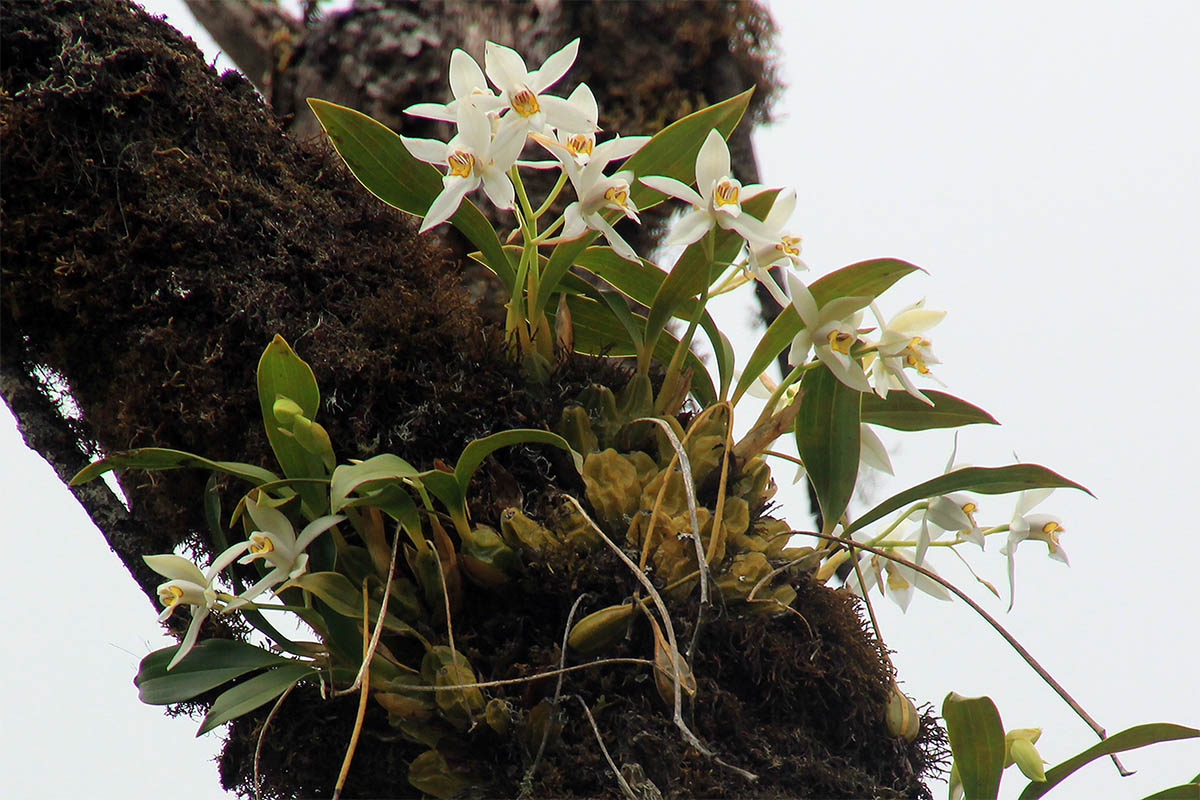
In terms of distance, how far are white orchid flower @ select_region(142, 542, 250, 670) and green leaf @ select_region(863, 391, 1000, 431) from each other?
736mm

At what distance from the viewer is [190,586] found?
3.08ft

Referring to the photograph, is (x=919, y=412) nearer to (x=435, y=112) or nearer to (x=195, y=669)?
(x=435, y=112)

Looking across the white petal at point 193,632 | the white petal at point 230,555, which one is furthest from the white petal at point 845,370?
the white petal at point 193,632

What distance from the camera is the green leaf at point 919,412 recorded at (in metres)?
1.11

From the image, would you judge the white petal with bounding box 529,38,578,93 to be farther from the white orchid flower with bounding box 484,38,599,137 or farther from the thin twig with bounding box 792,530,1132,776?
the thin twig with bounding box 792,530,1132,776

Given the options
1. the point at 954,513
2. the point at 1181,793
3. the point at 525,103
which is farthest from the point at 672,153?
the point at 1181,793

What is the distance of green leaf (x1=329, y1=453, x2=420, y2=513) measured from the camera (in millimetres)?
849

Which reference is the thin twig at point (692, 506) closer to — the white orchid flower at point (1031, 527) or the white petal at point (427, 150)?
the white petal at point (427, 150)

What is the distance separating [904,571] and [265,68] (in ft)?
5.69

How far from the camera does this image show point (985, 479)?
1.05 meters

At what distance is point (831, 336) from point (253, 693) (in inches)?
28.1

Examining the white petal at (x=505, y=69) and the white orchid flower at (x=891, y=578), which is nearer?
the white petal at (x=505, y=69)

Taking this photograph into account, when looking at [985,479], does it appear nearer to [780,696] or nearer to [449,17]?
[780,696]

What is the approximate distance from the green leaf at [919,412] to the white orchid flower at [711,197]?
280 millimetres
